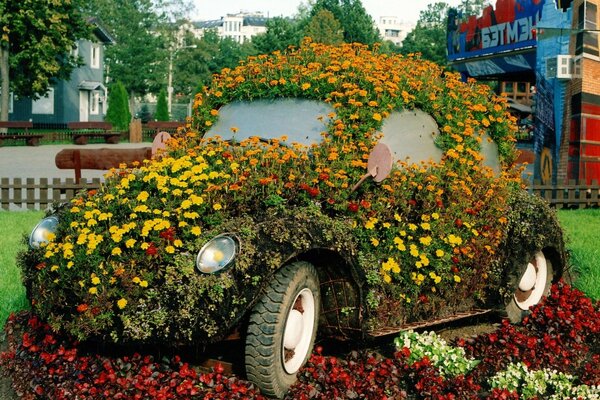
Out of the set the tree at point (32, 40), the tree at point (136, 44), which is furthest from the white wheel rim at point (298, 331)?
the tree at point (136, 44)

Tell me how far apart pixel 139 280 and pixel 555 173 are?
13967 millimetres

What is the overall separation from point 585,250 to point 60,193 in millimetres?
9683

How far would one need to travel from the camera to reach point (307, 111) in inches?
229

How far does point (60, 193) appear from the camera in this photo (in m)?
15.0

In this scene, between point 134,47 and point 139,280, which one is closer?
point 139,280

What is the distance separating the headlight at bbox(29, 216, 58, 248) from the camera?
512 centimetres

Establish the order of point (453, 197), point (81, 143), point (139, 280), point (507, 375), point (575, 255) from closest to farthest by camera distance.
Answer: point (139, 280), point (507, 375), point (453, 197), point (575, 255), point (81, 143)

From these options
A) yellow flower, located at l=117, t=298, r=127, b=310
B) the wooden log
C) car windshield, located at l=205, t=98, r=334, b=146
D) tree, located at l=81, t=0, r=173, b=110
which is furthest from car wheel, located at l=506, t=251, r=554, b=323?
tree, located at l=81, t=0, r=173, b=110

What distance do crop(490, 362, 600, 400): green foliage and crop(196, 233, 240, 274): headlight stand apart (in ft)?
6.40

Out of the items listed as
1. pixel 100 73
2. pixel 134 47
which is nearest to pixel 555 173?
pixel 100 73

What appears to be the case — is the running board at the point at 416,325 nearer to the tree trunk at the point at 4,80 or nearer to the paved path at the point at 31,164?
the paved path at the point at 31,164

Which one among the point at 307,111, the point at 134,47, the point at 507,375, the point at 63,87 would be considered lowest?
the point at 507,375

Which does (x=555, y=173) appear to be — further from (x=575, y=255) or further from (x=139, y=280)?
(x=139, y=280)

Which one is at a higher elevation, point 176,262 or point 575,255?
point 176,262
